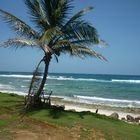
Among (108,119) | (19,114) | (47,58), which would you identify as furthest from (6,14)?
(108,119)

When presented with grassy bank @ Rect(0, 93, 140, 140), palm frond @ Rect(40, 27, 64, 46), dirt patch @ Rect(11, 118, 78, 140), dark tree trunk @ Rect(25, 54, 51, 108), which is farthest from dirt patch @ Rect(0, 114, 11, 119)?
palm frond @ Rect(40, 27, 64, 46)

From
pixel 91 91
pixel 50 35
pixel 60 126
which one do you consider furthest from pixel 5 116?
pixel 91 91

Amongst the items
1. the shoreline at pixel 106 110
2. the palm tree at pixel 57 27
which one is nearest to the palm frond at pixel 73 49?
the palm tree at pixel 57 27

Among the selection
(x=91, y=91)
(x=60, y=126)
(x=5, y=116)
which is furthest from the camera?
(x=91, y=91)

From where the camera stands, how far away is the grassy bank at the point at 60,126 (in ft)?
30.1

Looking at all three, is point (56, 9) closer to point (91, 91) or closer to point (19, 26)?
point (19, 26)

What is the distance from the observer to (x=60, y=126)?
10.2 meters

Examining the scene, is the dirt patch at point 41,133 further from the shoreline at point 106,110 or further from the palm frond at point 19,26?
the shoreline at point 106,110

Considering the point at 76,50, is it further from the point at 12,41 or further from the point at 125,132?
the point at 125,132

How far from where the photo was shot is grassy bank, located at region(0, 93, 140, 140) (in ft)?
30.1

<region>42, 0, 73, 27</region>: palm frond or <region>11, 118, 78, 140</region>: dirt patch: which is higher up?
<region>42, 0, 73, 27</region>: palm frond

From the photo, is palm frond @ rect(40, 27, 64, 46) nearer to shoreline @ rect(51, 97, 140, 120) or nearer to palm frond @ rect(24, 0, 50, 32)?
palm frond @ rect(24, 0, 50, 32)

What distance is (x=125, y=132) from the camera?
10.4 meters

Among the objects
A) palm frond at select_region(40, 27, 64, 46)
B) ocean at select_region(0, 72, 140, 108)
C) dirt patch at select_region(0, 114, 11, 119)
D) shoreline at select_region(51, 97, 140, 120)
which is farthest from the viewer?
ocean at select_region(0, 72, 140, 108)
